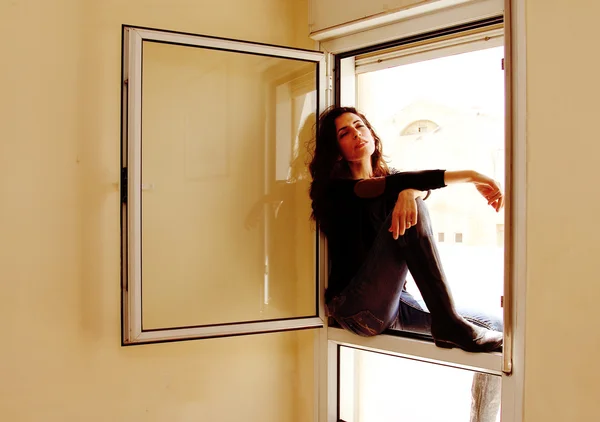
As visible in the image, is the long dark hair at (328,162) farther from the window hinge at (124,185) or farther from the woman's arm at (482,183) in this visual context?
the window hinge at (124,185)

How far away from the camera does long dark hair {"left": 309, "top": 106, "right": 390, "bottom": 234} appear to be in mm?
1862

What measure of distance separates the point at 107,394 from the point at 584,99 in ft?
5.69

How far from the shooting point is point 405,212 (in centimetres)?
171

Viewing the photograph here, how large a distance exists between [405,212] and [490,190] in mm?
282

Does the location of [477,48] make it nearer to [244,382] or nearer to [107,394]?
[244,382]

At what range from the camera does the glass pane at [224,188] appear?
1673 mm

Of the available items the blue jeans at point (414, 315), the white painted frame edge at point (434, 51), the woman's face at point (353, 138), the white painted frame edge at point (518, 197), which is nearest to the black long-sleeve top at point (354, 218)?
the woman's face at point (353, 138)

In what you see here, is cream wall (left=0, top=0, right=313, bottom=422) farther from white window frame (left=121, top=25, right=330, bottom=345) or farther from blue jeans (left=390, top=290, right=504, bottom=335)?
blue jeans (left=390, top=290, right=504, bottom=335)

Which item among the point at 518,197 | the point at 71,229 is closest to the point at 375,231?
the point at 518,197

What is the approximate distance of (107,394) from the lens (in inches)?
66.7

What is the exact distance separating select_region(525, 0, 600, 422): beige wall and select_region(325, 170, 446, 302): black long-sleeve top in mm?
396

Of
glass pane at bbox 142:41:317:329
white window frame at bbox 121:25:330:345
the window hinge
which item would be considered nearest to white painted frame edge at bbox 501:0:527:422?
glass pane at bbox 142:41:317:329

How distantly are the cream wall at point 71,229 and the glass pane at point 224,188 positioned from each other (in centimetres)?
16

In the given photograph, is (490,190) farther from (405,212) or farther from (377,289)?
(377,289)
